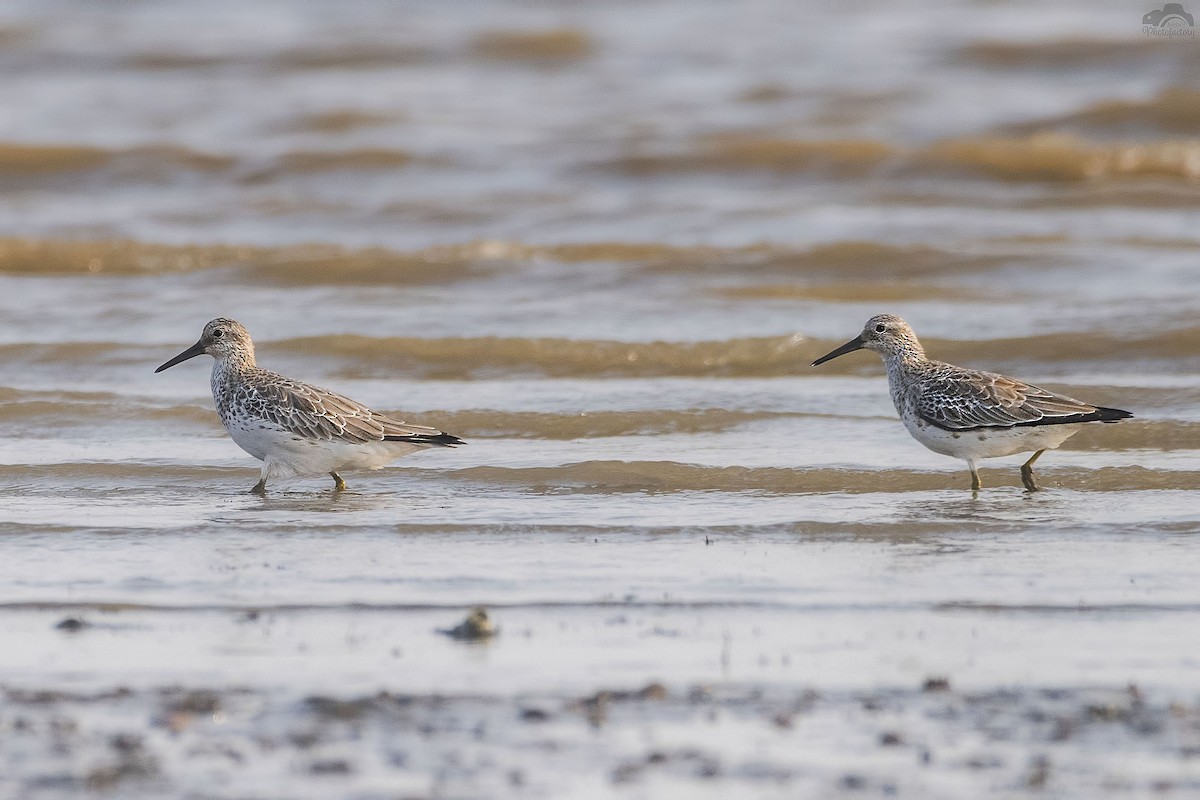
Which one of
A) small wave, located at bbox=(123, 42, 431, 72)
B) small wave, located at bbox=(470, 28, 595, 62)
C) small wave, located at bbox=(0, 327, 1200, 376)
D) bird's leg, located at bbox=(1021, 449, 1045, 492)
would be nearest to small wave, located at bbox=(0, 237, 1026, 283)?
small wave, located at bbox=(0, 327, 1200, 376)

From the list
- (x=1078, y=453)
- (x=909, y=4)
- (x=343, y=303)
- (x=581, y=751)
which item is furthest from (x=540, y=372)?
(x=909, y=4)

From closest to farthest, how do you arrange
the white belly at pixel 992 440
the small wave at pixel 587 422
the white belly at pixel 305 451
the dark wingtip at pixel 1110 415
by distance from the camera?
the dark wingtip at pixel 1110 415 < the white belly at pixel 992 440 < the white belly at pixel 305 451 < the small wave at pixel 587 422

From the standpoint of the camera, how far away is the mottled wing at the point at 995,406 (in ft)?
27.9

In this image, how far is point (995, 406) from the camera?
855 cm

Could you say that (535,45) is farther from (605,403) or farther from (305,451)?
(305,451)

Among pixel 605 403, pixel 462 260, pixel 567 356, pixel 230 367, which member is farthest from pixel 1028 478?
pixel 462 260

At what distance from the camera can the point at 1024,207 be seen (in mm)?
16609

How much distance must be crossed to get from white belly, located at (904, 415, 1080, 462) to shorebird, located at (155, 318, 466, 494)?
97.4 inches

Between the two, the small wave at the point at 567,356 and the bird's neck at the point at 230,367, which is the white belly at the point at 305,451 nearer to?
the bird's neck at the point at 230,367

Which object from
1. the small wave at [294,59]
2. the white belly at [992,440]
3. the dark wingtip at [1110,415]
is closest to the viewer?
the dark wingtip at [1110,415]

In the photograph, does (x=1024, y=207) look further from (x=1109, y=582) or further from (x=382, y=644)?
(x=382, y=644)

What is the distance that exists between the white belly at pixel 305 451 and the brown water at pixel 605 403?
7.3 inches

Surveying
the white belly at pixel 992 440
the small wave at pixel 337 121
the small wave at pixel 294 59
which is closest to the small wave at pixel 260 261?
the small wave at pixel 337 121

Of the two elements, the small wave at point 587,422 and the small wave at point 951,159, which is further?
the small wave at point 951,159
